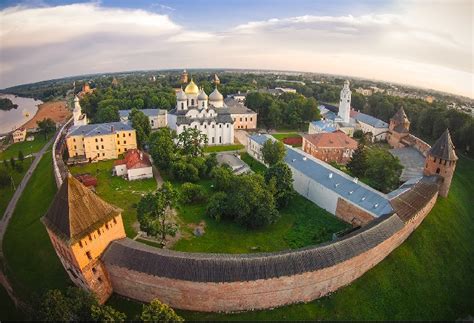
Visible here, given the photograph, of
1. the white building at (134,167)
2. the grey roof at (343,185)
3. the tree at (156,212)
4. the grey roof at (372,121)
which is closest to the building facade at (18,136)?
the white building at (134,167)

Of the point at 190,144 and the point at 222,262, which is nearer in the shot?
the point at 222,262

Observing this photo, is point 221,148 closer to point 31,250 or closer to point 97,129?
point 97,129

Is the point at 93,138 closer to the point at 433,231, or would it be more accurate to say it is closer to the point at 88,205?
the point at 88,205

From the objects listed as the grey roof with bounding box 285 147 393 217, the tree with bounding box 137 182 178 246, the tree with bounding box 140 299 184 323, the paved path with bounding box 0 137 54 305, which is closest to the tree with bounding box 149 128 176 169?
the tree with bounding box 137 182 178 246

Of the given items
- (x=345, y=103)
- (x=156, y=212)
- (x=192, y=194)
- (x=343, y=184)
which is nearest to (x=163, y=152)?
(x=192, y=194)

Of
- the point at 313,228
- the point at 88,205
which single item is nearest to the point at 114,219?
the point at 88,205
